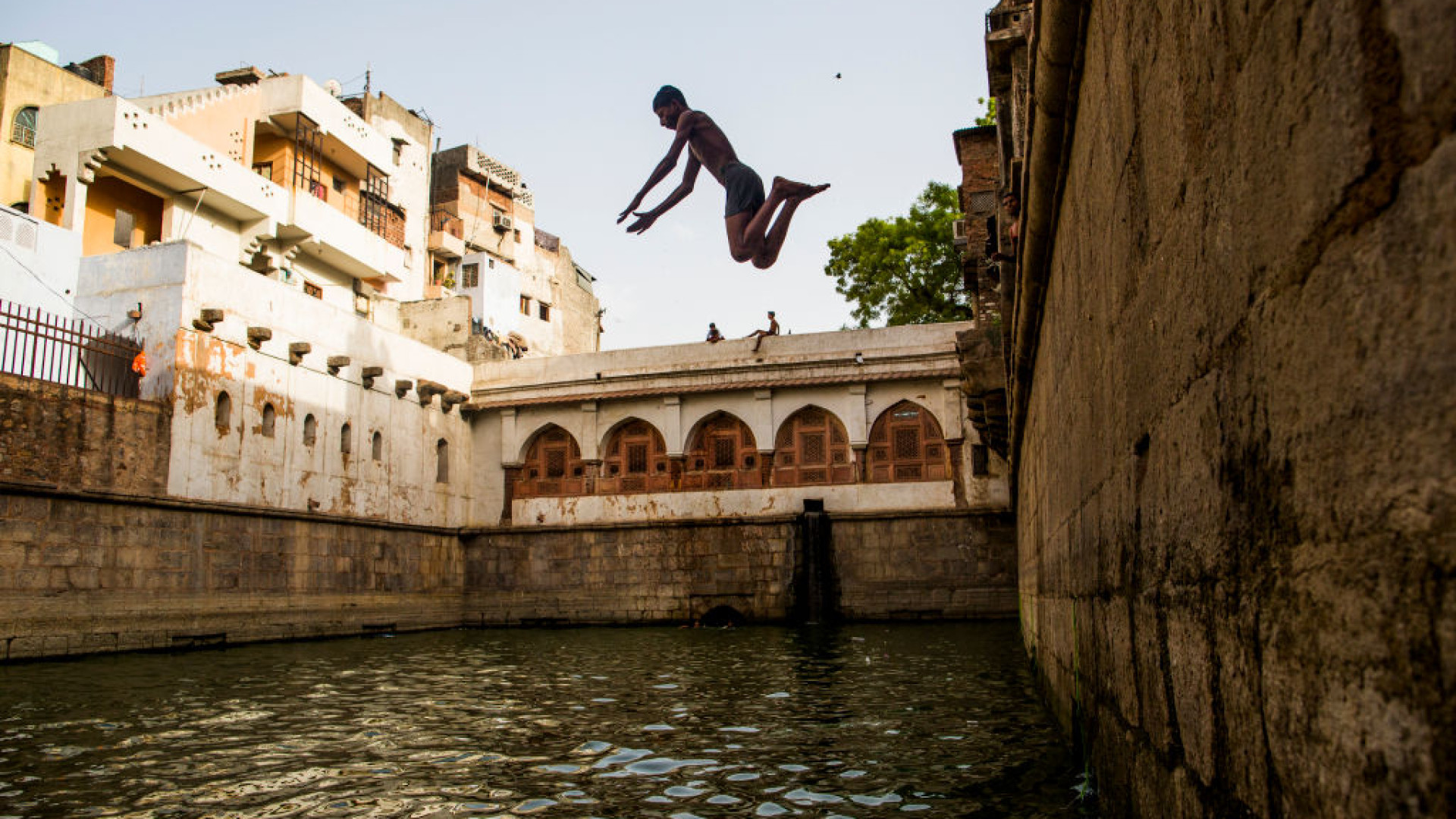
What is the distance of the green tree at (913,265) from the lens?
28844 mm

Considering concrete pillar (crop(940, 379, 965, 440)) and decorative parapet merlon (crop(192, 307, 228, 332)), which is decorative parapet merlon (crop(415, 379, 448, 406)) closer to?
decorative parapet merlon (crop(192, 307, 228, 332))

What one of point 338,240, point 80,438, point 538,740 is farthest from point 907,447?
point 538,740

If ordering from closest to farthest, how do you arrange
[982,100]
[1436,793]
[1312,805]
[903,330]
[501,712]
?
1. [1436,793]
2. [1312,805]
3. [501,712]
4. [903,330]
5. [982,100]

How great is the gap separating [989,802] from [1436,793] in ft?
11.8

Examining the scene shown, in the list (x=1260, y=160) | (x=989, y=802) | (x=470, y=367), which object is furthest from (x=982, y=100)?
(x=1260, y=160)

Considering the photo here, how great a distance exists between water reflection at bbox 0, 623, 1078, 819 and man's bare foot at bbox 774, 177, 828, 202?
17105 mm

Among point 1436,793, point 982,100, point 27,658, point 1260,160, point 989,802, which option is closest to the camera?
point 1436,793

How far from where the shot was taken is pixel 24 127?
21906 millimetres

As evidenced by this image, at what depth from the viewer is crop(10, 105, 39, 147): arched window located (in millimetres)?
21641

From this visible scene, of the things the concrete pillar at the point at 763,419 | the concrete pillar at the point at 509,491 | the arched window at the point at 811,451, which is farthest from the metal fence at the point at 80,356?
the arched window at the point at 811,451

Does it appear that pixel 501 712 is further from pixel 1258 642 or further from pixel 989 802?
pixel 1258 642

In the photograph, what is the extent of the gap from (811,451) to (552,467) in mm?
5876

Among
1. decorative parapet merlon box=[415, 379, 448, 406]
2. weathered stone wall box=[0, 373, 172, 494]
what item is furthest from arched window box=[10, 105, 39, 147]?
weathered stone wall box=[0, 373, 172, 494]

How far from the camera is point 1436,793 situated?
3.58ft
